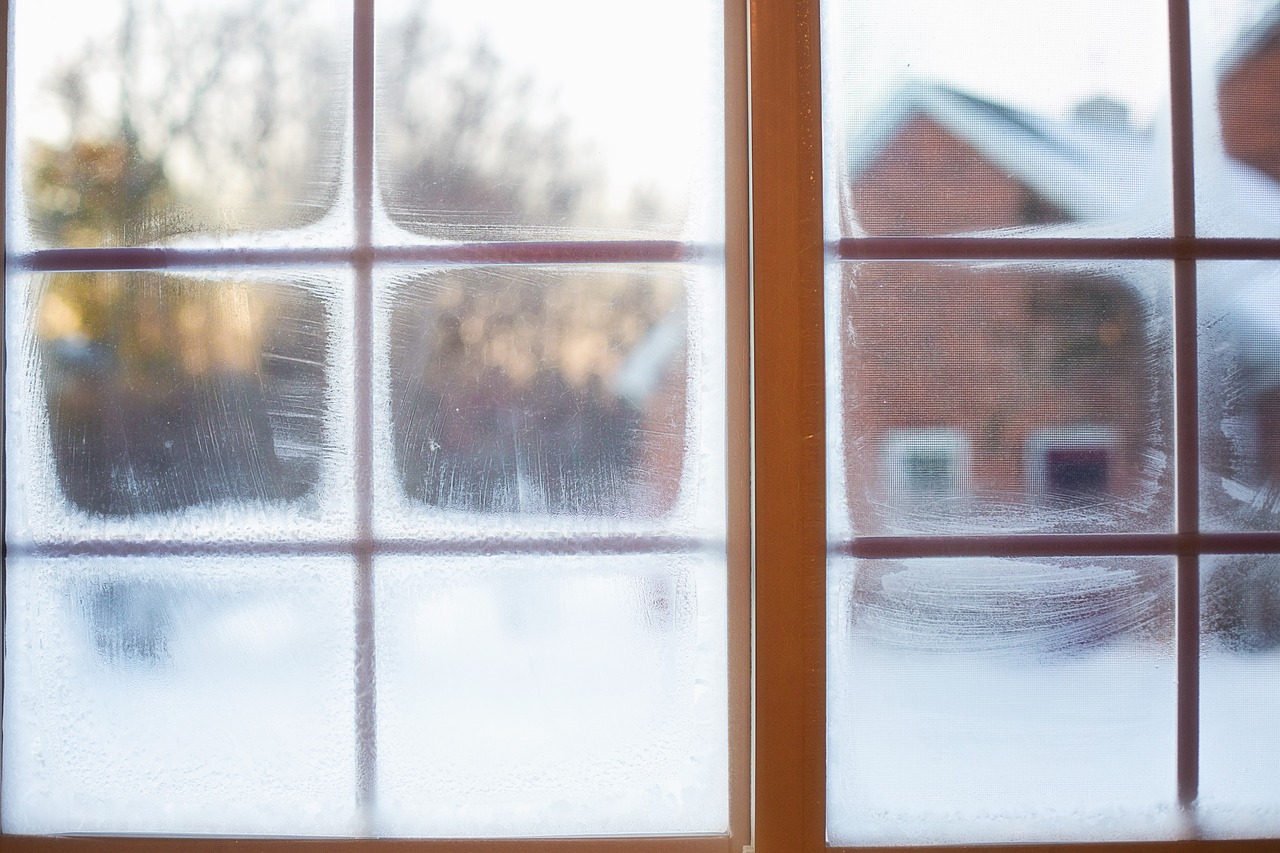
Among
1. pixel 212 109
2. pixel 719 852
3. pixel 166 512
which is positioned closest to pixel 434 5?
pixel 212 109

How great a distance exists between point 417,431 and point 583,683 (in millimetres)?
408

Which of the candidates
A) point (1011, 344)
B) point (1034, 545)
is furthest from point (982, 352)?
point (1034, 545)

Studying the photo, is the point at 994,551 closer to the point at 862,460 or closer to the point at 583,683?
the point at 862,460

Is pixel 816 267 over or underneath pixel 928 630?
over

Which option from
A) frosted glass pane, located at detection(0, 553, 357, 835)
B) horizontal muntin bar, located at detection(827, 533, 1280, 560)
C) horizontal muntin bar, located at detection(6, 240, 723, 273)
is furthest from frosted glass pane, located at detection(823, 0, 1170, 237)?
frosted glass pane, located at detection(0, 553, 357, 835)

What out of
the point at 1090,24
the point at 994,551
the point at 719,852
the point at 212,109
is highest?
the point at 1090,24

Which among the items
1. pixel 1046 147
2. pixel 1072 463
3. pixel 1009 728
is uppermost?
pixel 1046 147

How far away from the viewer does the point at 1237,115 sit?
3.81 feet

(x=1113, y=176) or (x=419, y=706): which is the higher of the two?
(x=1113, y=176)

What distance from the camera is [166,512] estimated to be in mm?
1149

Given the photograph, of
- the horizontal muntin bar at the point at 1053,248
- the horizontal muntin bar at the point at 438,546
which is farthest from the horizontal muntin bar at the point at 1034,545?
the horizontal muntin bar at the point at 1053,248

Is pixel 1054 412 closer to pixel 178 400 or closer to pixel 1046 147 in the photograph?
pixel 1046 147

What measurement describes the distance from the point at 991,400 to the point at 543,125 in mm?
709

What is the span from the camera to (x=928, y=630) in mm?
1143
